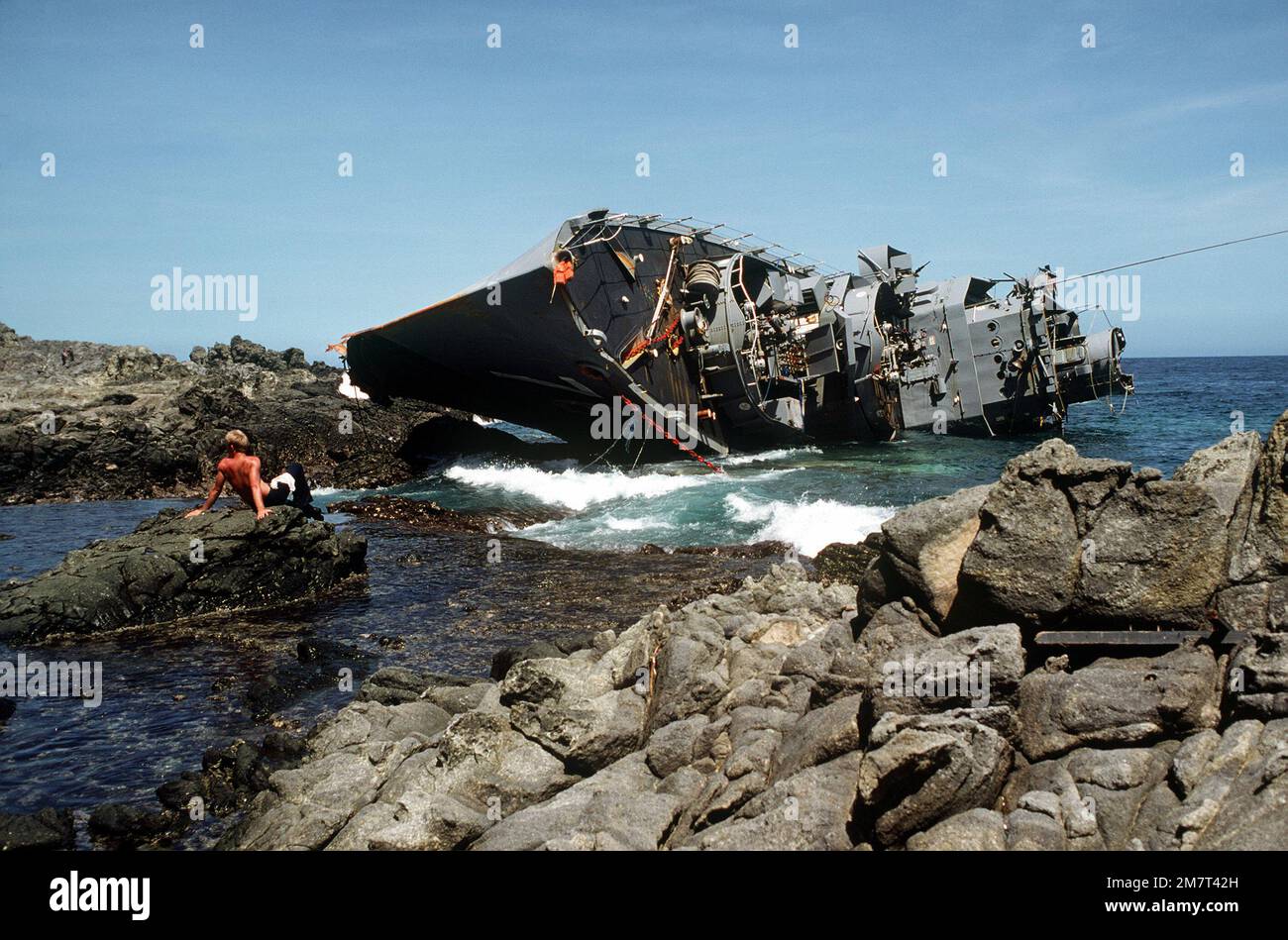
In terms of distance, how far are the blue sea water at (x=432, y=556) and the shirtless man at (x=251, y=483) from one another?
6.43 feet

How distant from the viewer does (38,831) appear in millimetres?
6582

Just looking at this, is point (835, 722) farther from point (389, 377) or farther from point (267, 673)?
point (389, 377)

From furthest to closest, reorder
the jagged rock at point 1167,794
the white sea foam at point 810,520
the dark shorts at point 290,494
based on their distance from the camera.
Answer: the white sea foam at point 810,520
the dark shorts at point 290,494
the jagged rock at point 1167,794

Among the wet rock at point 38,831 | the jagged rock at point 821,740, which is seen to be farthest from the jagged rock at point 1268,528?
the wet rock at point 38,831

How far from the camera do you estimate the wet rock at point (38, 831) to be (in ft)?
21.1

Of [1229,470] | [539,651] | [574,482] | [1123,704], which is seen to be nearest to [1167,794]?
[1123,704]

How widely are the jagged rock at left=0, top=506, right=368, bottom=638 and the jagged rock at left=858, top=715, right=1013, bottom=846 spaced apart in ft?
35.9

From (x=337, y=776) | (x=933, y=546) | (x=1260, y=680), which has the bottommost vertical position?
(x=337, y=776)

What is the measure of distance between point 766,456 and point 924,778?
84.2 ft

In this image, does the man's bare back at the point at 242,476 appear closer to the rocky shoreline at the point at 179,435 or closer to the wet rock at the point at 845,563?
the wet rock at the point at 845,563

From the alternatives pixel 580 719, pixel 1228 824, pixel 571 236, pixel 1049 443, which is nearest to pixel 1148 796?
pixel 1228 824

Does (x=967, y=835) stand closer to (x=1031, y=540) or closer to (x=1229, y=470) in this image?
(x=1031, y=540)

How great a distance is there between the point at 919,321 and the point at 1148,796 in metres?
29.1

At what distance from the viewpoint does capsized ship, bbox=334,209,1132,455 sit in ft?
76.3
